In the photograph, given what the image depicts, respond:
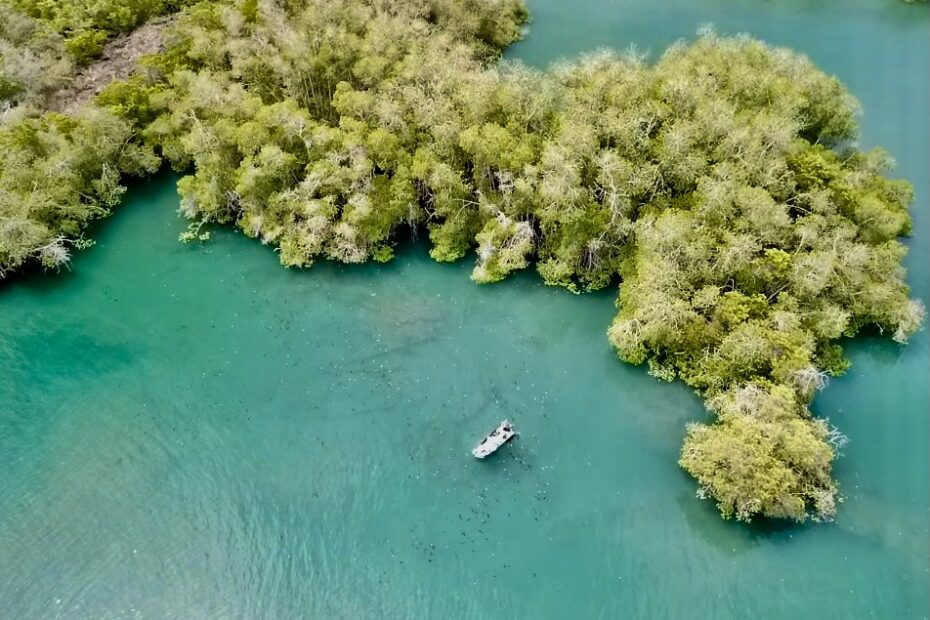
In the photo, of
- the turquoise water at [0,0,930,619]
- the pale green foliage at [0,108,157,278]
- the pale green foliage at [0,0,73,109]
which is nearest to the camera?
the turquoise water at [0,0,930,619]

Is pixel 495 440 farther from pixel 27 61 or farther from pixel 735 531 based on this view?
pixel 27 61

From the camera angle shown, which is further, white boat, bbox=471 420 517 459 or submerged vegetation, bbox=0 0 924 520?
submerged vegetation, bbox=0 0 924 520

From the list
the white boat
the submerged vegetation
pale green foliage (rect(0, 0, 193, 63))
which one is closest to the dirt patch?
pale green foliage (rect(0, 0, 193, 63))

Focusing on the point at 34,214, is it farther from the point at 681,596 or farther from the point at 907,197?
the point at 907,197

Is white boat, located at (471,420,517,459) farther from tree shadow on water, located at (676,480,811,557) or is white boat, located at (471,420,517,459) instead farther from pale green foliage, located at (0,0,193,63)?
pale green foliage, located at (0,0,193,63)

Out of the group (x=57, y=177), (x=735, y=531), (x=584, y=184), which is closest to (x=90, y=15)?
(x=57, y=177)

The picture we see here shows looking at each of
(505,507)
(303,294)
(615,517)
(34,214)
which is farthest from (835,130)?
(34,214)
